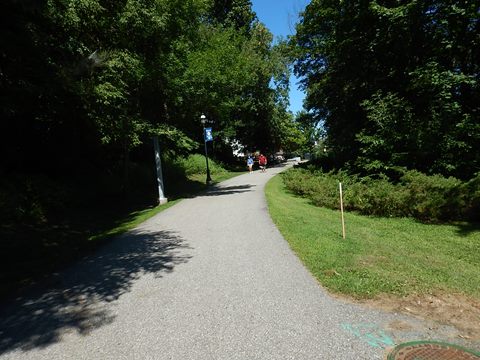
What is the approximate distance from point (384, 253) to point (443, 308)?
2.47 m

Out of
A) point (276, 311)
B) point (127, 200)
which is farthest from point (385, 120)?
point (276, 311)

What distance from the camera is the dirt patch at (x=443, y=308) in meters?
4.14

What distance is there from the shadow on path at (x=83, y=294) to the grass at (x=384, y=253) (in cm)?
289

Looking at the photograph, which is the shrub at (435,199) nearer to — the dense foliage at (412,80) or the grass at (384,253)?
the grass at (384,253)

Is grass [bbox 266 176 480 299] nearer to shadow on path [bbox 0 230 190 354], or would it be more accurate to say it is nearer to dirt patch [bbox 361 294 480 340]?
dirt patch [bbox 361 294 480 340]

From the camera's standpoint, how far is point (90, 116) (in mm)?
12227

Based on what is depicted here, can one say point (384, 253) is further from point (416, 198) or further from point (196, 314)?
point (416, 198)

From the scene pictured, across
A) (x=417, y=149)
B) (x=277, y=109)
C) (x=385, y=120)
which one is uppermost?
(x=277, y=109)

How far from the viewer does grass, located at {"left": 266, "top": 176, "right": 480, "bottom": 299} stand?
528cm

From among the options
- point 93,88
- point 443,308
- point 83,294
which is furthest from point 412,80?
point 83,294

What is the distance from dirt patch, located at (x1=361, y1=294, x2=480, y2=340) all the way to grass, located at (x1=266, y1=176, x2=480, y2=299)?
0.54ft

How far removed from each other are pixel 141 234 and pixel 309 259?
519 centimetres

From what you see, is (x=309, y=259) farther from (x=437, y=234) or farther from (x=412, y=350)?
(x=437, y=234)

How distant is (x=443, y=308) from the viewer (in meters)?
4.56
